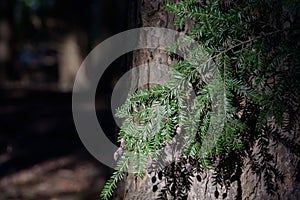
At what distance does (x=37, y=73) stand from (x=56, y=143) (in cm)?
806

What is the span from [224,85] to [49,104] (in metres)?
7.90

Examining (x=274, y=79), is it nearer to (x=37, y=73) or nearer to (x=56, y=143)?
(x=56, y=143)

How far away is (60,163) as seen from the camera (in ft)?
20.5

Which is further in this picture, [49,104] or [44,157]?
[49,104]

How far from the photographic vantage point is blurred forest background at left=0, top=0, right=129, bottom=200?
17.8 ft

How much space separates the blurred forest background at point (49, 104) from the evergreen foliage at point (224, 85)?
1.91 feet

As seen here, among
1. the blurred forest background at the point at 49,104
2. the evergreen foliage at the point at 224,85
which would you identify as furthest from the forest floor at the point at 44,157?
the evergreen foliage at the point at 224,85

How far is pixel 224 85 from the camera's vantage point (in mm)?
1701

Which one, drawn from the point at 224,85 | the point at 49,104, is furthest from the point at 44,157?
the point at 224,85

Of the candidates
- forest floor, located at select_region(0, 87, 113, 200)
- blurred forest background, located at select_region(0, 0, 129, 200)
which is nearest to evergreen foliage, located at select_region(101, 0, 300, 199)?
blurred forest background, located at select_region(0, 0, 129, 200)

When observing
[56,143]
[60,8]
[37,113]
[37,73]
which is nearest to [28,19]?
[60,8]

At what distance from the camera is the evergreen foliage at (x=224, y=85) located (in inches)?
66.9

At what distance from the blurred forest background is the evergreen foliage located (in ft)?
1.91

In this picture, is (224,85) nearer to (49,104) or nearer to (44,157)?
(44,157)
